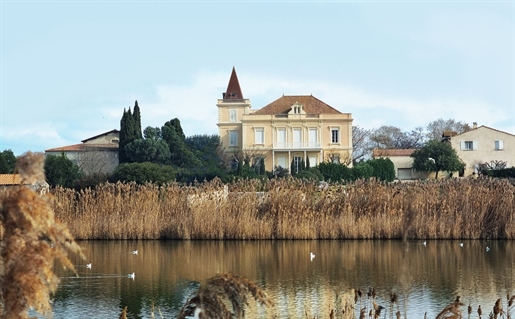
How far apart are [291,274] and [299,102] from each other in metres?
47.6

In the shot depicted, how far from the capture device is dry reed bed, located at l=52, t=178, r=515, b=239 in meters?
19.4

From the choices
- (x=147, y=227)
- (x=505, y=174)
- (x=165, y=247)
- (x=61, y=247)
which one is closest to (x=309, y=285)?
(x=165, y=247)

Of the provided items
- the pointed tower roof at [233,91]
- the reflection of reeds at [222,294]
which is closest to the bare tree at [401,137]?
the pointed tower roof at [233,91]

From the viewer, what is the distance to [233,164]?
57500 mm

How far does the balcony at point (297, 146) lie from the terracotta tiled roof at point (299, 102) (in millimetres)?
2714

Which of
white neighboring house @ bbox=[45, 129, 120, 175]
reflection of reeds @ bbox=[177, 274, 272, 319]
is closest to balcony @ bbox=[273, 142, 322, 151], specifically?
white neighboring house @ bbox=[45, 129, 120, 175]

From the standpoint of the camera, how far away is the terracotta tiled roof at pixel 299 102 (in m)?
60.4

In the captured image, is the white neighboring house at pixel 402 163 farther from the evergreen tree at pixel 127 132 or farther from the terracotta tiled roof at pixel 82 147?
the terracotta tiled roof at pixel 82 147

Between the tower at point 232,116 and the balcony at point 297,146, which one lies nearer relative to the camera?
the balcony at point 297,146

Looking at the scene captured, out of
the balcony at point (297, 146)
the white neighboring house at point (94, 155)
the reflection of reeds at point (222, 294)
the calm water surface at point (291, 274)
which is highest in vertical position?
the balcony at point (297, 146)

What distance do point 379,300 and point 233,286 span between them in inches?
290

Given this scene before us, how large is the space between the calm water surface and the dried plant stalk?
533 cm

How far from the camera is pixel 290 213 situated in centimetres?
1958

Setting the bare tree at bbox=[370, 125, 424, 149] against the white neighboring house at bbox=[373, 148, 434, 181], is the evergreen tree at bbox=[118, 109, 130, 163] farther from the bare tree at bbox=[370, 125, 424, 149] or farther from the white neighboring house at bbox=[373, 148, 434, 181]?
the bare tree at bbox=[370, 125, 424, 149]
